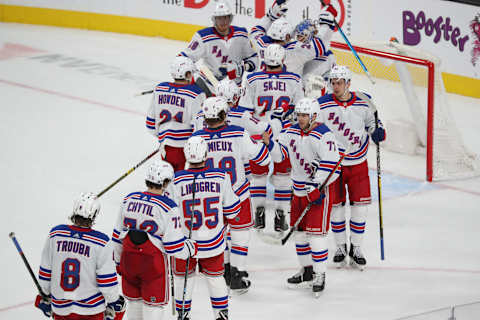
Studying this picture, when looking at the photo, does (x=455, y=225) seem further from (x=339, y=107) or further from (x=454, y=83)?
(x=454, y=83)

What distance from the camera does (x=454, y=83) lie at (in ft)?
34.4

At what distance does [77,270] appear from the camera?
4422 millimetres

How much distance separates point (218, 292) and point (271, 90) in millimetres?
2196

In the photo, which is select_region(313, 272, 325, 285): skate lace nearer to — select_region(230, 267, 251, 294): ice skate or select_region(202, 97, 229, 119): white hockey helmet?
select_region(230, 267, 251, 294): ice skate

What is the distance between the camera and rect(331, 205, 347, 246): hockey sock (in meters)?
6.39

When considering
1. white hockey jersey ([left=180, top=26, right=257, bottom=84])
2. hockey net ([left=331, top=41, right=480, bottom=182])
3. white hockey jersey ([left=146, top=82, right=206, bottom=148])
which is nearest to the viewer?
white hockey jersey ([left=146, top=82, right=206, bottom=148])

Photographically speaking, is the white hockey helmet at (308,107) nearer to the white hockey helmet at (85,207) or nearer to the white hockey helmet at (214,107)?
the white hockey helmet at (214,107)

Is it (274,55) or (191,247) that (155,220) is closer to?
(191,247)

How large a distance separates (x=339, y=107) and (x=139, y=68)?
21.1 ft

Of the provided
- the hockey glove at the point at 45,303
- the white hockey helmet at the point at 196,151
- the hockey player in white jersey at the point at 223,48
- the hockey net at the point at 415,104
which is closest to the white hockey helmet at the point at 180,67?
the hockey player in white jersey at the point at 223,48

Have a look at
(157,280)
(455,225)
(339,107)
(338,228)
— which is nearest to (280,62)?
(339,107)

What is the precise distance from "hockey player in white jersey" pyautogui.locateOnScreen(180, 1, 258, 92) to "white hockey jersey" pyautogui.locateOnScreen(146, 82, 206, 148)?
1.30m

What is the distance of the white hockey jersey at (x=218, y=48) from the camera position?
8.05 m

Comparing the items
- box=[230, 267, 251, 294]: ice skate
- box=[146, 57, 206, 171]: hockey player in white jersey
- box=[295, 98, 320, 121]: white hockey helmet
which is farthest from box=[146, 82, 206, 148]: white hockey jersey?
box=[230, 267, 251, 294]: ice skate
